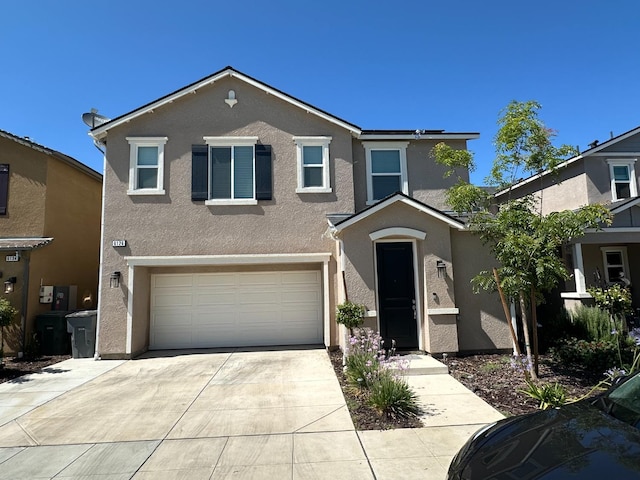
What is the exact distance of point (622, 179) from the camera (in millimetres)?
13758

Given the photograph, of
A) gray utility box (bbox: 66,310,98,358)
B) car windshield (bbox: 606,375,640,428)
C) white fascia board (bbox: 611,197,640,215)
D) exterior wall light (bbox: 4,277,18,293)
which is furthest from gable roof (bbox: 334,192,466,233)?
exterior wall light (bbox: 4,277,18,293)

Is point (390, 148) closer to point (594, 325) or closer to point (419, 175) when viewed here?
point (419, 175)

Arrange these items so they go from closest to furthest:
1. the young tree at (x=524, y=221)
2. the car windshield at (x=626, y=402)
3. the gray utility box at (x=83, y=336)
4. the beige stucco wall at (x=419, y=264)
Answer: the car windshield at (x=626, y=402)
the young tree at (x=524, y=221)
the beige stucco wall at (x=419, y=264)
the gray utility box at (x=83, y=336)

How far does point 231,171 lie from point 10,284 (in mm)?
6776

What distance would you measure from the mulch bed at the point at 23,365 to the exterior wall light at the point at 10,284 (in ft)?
6.02

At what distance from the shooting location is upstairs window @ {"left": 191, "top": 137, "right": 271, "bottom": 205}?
1082 cm

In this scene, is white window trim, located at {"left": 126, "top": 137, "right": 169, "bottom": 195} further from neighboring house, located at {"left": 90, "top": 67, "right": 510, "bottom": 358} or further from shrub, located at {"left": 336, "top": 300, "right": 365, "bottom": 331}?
shrub, located at {"left": 336, "top": 300, "right": 365, "bottom": 331}

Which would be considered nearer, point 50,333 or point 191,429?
point 191,429

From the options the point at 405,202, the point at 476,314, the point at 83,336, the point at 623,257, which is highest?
the point at 405,202

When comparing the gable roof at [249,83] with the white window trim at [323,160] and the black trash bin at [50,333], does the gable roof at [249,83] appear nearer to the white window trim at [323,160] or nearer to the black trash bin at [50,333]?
the white window trim at [323,160]

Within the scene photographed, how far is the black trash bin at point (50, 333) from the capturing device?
10.6 meters

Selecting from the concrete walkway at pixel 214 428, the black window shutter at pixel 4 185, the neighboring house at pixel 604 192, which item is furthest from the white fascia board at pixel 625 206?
the black window shutter at pixel 4 185

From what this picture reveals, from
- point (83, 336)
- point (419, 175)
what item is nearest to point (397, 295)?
point (419, 175)

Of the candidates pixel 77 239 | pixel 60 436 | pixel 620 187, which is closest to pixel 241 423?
pixel 60 436
